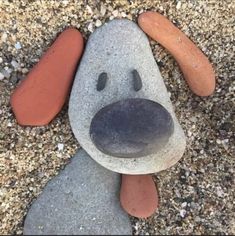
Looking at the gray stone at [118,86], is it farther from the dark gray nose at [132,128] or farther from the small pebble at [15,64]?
the small pebble at [15,64]

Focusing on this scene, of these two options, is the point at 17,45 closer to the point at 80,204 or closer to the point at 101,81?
the point at 101,81

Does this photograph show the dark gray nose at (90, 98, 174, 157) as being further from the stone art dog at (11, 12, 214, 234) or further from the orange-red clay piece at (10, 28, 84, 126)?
the orange-red clay piece at (10, 28, 84, 126)

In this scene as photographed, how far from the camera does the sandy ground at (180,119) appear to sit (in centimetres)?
175

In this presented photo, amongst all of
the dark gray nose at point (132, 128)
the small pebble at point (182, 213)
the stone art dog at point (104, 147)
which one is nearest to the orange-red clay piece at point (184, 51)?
the stone art dog at point (104, 147)

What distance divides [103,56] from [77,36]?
128mm

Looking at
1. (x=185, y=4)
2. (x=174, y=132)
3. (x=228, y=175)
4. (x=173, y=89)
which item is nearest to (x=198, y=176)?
(x=228, y=175)

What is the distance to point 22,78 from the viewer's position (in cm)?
186

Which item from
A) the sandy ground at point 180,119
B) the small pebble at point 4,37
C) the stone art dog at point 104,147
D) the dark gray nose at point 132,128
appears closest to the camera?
the dark gray nose at point 132,128

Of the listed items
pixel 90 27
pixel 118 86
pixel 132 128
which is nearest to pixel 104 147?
pixel 132 128

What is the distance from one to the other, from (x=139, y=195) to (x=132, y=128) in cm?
31

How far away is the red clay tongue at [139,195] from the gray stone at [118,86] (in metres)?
0.07

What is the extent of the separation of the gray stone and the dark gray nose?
0.34 feet

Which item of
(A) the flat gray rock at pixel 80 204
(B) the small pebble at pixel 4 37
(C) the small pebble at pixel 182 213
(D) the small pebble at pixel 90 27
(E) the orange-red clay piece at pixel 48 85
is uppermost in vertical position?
(D) the small pebble at pixel 90 27

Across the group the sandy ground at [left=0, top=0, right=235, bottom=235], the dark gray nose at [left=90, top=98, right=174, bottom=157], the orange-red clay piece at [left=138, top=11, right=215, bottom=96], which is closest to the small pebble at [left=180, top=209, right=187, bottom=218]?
the sandy ground at [left=0, top=0, right=235, bottom=235]
